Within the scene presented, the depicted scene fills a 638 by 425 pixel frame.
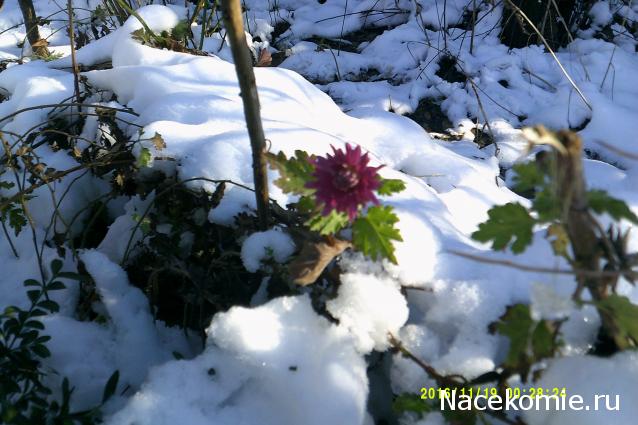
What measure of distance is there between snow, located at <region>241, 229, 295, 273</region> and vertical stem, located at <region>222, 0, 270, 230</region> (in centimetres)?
5

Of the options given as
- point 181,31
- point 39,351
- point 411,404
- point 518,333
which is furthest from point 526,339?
point 181,31

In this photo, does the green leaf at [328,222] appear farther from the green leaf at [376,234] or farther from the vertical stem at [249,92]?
Result: the vertical stem at [249,92]

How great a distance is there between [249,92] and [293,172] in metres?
0.18

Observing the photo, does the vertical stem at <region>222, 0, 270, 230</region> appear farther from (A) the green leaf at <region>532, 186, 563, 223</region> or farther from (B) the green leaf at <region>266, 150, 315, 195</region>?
(A) the green leaf at <region>532, 186, 563, 223</region>

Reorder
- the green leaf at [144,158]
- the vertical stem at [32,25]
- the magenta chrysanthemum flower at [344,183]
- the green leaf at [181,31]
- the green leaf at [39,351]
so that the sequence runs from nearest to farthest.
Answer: the magenta chrysanthemum flower at [344,183] → the green leaf at [39,351] → the green leaf at [144,158] → the green leaf at [181,31] → the vertical stem at [32,25]

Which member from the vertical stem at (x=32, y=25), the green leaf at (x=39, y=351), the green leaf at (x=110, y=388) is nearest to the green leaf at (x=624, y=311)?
the green leaf at (x=110, y=388)

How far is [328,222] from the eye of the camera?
1011mm

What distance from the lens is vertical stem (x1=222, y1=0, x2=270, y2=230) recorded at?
0.98 meters

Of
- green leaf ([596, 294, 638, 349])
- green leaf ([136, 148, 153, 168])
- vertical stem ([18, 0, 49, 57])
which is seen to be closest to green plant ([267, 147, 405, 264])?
green leaf ([596, 294, 638, 349])

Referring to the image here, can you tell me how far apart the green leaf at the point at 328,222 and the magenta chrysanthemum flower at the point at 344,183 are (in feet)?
0.17

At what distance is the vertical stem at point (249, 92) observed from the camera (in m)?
0.98

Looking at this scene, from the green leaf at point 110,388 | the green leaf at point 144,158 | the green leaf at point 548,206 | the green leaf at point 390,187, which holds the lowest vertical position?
the green leaf at point 110,388

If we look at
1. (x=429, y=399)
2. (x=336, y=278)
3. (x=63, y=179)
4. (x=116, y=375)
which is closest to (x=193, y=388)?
(x=116, y=375)
